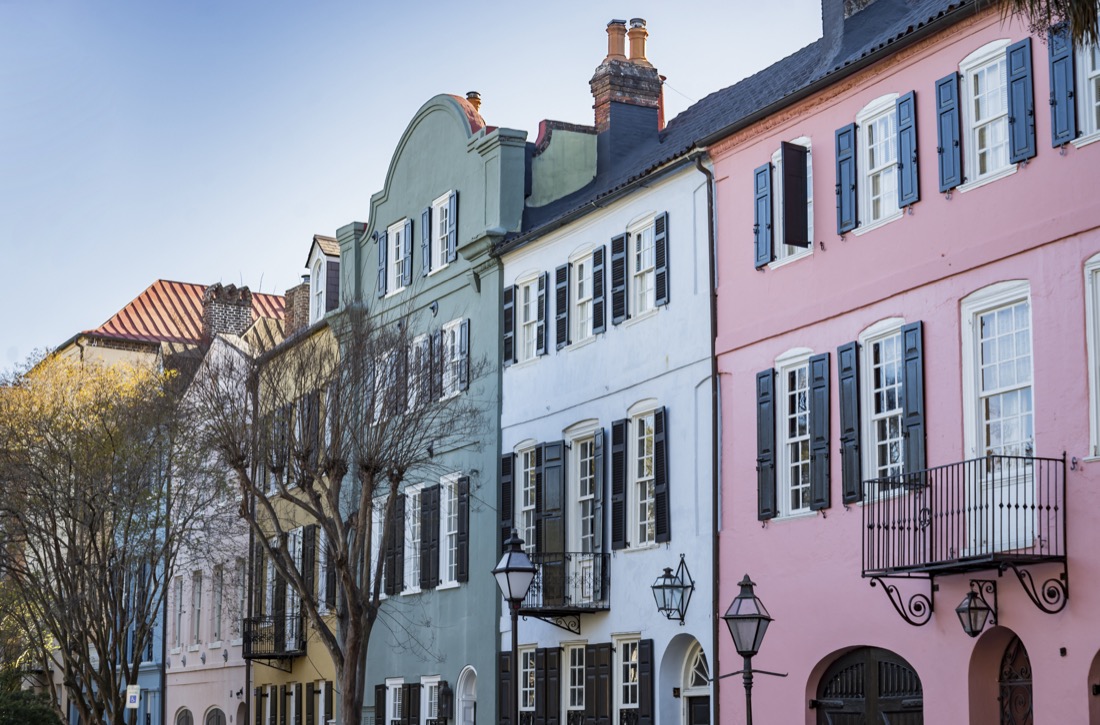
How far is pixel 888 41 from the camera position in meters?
21.2

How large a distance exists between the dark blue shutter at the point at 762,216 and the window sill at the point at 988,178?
158 inches

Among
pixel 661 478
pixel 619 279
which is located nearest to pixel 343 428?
pixel 619 279

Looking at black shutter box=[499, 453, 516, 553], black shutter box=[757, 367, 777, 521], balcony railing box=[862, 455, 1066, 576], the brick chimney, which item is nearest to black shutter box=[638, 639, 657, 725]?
black shutter box=[757, 367, 777, 521]

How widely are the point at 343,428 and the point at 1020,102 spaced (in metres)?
13.6

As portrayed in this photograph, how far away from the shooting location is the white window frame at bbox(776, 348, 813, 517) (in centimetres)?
2248

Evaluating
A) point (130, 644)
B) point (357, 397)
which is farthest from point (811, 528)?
point (130, 644)

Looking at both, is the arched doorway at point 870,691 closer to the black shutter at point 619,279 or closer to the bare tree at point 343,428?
the black shutter at point 619,279

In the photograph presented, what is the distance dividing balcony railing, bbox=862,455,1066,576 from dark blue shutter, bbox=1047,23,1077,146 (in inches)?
137

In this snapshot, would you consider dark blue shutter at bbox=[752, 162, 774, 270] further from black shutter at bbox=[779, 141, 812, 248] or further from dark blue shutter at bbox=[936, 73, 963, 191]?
dark blue shutter at bbox=[936, 73, 963, 191]

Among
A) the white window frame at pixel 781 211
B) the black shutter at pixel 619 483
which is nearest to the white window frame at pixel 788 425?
the white window frame at pixel 781 211

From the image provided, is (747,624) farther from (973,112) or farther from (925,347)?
(973,112)

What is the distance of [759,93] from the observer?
27.9 m

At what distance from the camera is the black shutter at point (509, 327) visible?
30.9 meters

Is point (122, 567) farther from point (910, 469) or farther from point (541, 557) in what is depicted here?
point (910, 469)
